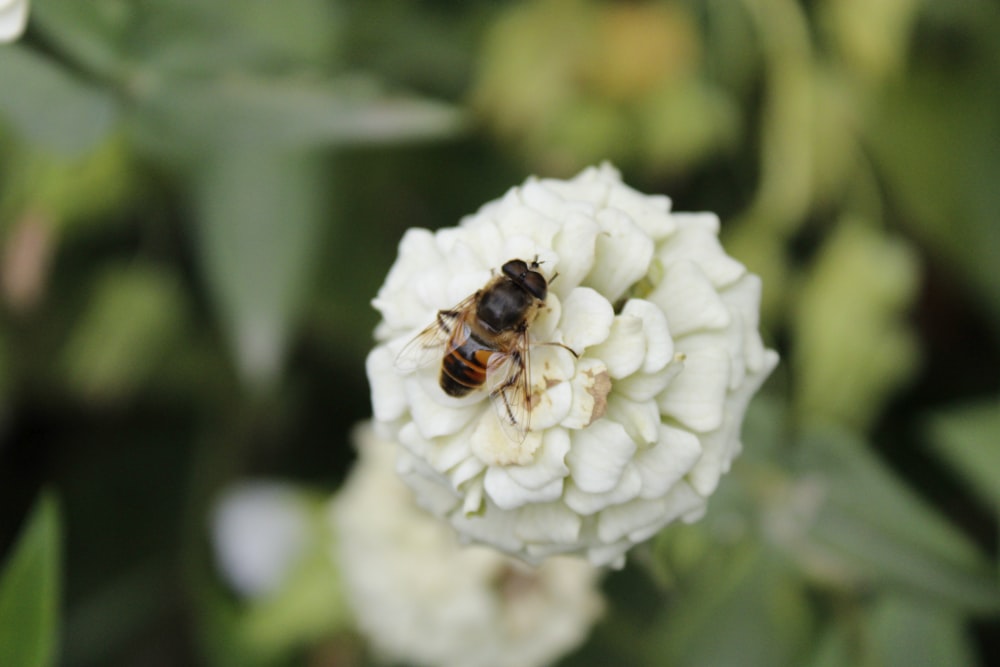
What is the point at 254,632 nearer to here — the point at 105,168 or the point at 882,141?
the point at 105,168

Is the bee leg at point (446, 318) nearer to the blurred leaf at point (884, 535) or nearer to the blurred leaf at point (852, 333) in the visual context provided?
the blurred leaf at point (884, 535)

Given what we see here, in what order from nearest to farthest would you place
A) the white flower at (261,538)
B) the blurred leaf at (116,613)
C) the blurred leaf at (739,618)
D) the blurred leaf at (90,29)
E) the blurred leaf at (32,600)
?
the blurred leaf at (32,600) → the blurred leaf at (90,29) → the blurred leaf at (739,618) → the white flower at (261,538) → the blurred leaf at (116,613)

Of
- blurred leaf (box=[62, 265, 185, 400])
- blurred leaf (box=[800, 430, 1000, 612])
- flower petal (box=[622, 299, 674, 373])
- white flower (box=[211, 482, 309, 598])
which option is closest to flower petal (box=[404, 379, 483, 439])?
flower petal (box=[622, 299, 674, 373])

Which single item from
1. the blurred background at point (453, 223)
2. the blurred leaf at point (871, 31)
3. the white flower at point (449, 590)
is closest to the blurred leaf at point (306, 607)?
the blurred background at point (453, 223)

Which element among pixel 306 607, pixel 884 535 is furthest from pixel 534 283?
pixel 306 607

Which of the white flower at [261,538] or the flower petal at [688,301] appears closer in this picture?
the flower petal at [688,301]

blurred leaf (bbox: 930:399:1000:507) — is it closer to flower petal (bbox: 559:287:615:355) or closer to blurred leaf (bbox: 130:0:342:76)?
flower petal (bbox: 559:287:615:355)

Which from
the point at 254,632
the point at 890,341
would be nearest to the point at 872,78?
the point at 890,341

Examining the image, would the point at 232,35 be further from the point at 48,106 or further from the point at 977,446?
the point at 977,446
